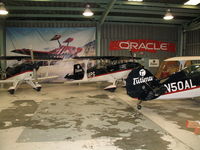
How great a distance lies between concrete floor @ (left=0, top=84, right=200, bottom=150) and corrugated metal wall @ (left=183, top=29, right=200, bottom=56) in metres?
8.07

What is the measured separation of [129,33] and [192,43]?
493 centimetres

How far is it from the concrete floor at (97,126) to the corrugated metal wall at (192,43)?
807 centimetres

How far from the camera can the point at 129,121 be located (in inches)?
200

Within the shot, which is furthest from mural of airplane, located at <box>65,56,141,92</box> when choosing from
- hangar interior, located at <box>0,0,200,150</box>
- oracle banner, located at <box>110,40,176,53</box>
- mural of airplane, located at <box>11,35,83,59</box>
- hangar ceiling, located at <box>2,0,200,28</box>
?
oracle banner, located at <box>110,40,176,53</box>

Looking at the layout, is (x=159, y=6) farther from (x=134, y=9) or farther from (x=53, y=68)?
(x=53, y=68)

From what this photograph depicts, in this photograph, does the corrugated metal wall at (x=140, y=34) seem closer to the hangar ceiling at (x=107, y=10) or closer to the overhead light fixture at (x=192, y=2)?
the hangar ceiling at (x=107, y=10)

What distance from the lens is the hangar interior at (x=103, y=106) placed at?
3.85m

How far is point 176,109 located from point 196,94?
82 cm

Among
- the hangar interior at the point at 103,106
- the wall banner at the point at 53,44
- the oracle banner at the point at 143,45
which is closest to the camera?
the hangar interior at the point at 103,106

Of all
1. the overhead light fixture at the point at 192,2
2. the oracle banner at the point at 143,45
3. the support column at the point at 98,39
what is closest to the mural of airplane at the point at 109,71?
the support column at the point at 98,39

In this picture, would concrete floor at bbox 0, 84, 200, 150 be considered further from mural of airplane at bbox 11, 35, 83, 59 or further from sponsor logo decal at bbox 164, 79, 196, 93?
mural of airplane at bbox 11, 35, 83, 59

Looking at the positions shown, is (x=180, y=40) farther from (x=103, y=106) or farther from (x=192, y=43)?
(x=103, y=106)

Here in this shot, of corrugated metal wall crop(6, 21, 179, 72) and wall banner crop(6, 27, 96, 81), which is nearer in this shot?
wall banner crop(6, 27, 96, 81)

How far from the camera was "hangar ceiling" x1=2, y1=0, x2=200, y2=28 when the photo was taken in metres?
10.5
